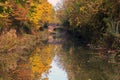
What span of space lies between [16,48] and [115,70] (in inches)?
525

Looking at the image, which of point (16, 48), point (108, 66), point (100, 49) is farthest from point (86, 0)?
point (108, 66)

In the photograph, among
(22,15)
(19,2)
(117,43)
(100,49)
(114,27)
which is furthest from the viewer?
(22,15)

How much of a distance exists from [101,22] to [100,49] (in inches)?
238

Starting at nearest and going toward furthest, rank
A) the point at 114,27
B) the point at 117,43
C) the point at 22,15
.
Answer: the point at 117,43
the point at 114,27
the point at 22,15

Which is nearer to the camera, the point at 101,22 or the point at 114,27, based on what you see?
the point at 114,27

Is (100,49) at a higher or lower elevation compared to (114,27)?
lower

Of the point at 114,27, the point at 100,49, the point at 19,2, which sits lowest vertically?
the point at 100,49

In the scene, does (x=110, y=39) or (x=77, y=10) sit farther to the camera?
(x=77, y=10)

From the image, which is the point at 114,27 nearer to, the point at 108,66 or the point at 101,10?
the point at 101,10

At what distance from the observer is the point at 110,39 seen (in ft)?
117

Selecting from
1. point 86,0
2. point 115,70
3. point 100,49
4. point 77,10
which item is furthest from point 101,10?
point 115,70

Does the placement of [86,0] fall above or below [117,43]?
above

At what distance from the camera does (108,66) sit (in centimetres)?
2644

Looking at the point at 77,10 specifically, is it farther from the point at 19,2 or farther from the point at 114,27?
the point at 19,2
